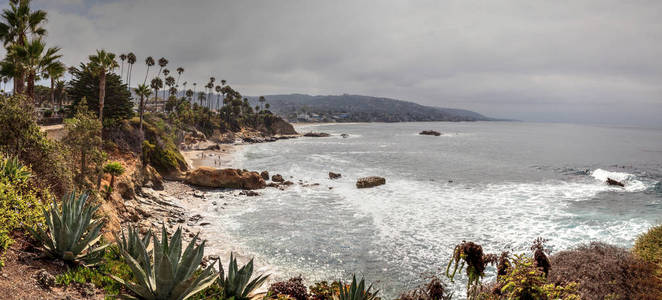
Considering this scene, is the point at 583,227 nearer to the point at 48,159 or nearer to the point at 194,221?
the point at 194,221

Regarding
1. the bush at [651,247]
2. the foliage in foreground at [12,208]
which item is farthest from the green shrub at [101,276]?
the bush at [651,247]

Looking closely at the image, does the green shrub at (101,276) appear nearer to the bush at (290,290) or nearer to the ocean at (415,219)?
the bush at (290,290)

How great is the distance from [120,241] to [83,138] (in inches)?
464

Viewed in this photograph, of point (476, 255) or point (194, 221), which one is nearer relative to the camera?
point (476, 255)

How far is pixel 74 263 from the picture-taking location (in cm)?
748

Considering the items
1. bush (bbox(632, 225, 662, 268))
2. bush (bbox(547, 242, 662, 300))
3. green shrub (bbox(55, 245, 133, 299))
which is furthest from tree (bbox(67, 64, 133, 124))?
bush (bbox(632, 225, 662, 268))

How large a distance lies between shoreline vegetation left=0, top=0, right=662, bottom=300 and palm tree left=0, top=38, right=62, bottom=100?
0.19 feet

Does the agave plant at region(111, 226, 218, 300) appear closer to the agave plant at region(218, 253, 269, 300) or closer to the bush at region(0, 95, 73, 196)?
the agave plant at region(218, 253, 269, 300)

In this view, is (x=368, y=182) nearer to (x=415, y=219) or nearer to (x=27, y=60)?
(x=415, y=219)

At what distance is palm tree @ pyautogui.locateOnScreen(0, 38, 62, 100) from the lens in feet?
52.4

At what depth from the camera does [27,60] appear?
53.0 feet

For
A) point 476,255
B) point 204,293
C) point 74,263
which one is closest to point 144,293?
point 204,293

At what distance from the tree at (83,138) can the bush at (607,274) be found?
22.2 metres

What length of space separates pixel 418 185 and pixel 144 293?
32.9 meters
